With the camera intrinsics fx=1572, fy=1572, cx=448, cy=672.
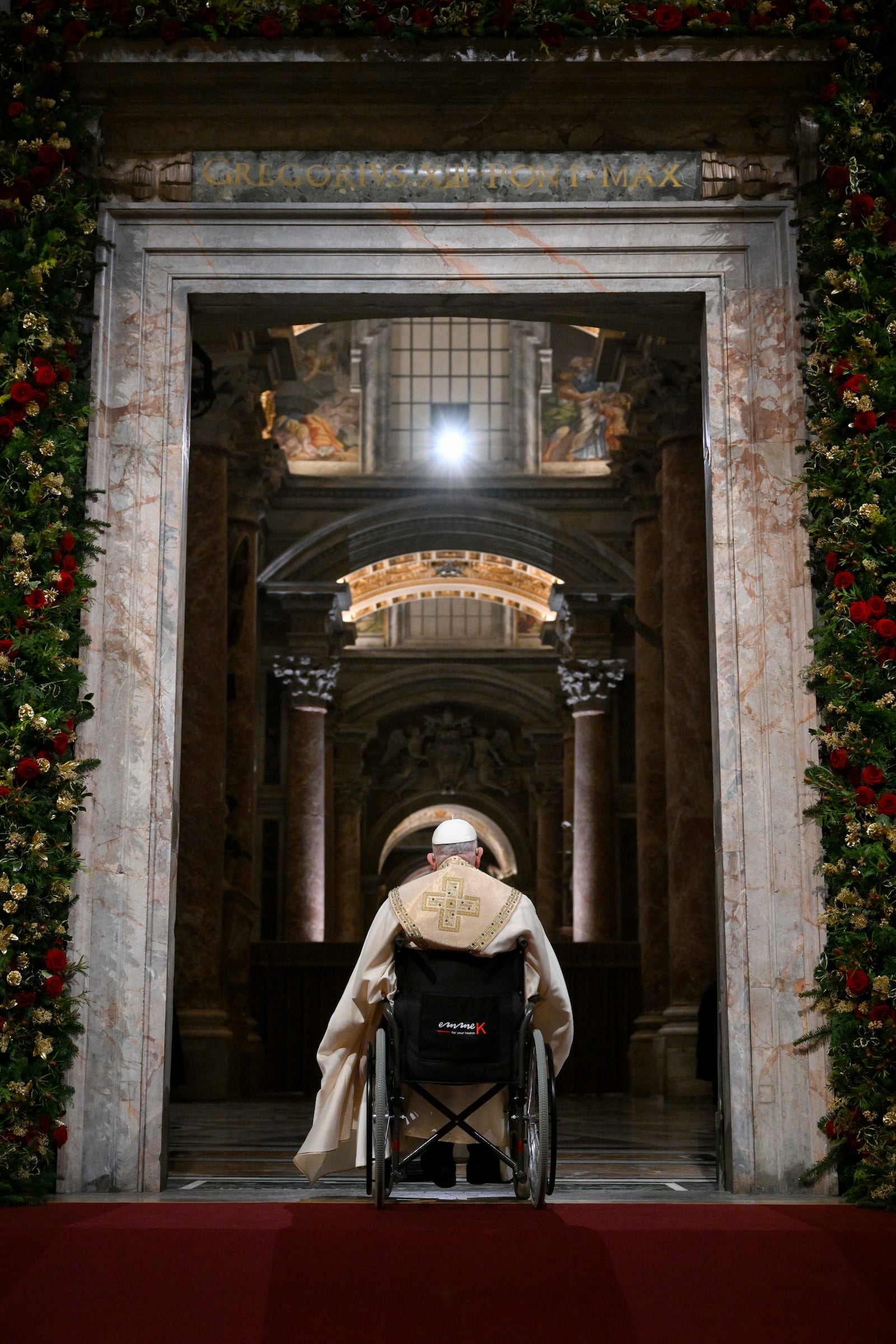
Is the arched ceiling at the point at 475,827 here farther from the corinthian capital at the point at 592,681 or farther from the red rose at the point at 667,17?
the red rose at the point at 667,17

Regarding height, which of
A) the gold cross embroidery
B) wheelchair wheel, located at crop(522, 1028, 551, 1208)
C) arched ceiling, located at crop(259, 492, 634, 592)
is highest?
arched ceiling, located at crop(259, 492, 634, 592)

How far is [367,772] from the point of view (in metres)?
32.8

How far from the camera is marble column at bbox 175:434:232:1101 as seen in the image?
12.8 metres

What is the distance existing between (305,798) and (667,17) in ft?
53.9

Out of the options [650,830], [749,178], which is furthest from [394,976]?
[650,830]

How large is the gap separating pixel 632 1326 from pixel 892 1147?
2335 millimetres

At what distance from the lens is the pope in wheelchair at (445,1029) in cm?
538

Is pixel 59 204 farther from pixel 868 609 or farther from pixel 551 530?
pixel 551 530

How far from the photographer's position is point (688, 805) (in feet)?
41.4

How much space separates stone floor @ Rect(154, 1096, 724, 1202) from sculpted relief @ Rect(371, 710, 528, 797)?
20.3m

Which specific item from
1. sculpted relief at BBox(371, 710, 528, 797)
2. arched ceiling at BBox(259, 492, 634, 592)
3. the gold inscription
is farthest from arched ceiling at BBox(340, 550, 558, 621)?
the gold inscription

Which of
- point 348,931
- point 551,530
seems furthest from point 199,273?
point 348,931

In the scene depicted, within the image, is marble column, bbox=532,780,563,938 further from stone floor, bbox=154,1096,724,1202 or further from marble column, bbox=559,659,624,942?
stone floor, bbox=154,1096,724,1202

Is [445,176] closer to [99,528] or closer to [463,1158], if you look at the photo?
[99,528]
